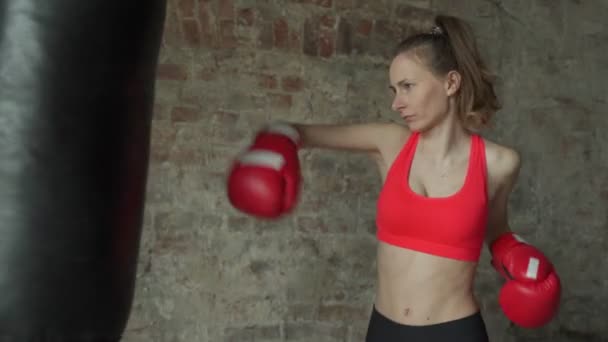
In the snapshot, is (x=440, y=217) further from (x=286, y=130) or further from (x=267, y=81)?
(x=267, y=81)

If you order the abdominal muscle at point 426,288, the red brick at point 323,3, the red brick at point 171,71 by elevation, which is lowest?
the abdominal muscle at point 426,288

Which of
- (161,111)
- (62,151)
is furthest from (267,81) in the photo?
(62,151)

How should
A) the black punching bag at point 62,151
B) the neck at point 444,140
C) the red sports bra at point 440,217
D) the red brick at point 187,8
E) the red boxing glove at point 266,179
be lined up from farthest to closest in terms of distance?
the red brick at point 187,8, the neck at point 444,140, the red sports bra at point 440,217, the red boxing glove at point 266,179, the black punching bag at point 62,151

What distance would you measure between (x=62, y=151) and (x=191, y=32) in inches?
65.1

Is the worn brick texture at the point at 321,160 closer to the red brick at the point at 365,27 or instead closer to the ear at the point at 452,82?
the red brick at the point at 365,27

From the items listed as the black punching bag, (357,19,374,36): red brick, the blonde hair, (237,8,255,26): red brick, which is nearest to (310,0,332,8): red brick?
(357,19,374,36): red brick

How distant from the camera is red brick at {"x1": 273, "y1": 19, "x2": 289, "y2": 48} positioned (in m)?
2.56

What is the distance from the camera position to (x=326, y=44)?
104 inches

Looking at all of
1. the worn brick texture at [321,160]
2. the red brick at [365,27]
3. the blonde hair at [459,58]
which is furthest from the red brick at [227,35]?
the blonde hair at [459,58]

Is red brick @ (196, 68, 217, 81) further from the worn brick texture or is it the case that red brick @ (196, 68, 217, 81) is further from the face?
the face

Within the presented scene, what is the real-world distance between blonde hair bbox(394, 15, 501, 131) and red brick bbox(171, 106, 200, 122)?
1008 mm

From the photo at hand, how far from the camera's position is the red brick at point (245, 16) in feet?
8.22

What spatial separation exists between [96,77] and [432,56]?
3.46 feet

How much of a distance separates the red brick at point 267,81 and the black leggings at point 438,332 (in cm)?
114
